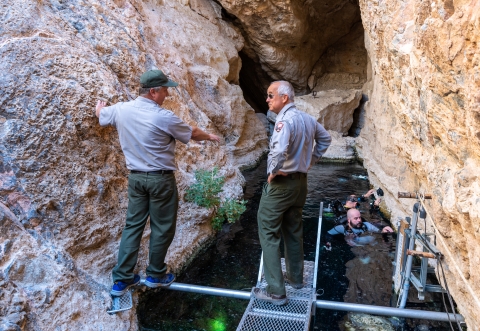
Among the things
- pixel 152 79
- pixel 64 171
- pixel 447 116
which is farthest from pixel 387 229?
pixel 64 171

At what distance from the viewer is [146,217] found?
4.21 meters

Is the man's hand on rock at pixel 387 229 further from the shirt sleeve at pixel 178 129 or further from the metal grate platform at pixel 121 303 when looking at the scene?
the metal grate platform at pixel 121 303

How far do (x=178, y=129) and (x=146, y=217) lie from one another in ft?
3.15

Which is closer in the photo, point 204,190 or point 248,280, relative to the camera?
point 248,280

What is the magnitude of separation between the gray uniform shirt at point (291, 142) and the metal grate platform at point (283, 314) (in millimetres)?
1296

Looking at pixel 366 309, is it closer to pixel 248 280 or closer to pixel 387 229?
pixel 248 280

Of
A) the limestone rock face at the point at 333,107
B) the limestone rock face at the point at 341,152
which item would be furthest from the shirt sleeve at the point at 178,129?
the limestone rock face at the point at 333,107

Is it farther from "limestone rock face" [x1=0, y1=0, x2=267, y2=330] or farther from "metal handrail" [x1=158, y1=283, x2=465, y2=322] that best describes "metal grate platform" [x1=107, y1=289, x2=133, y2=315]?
"metal handrail" [x1=158, y1=283, x2=465, y2=322]

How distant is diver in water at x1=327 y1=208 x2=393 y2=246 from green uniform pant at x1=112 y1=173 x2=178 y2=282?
4.07 m

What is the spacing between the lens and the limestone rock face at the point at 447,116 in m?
3.03

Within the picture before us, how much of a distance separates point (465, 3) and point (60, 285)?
410 centimetres

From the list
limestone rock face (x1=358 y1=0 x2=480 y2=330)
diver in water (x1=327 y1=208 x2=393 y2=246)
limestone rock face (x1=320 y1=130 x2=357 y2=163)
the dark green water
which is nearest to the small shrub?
the dark green water

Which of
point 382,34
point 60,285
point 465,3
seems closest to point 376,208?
point 382,34

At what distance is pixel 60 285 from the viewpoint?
3752 millimetres
